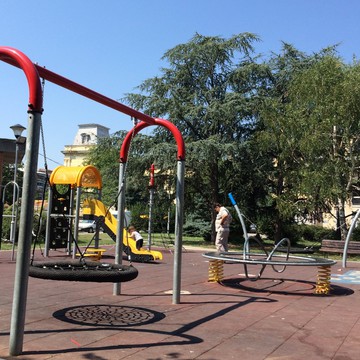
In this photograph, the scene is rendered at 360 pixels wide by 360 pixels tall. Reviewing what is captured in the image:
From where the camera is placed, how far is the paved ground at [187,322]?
451 cm

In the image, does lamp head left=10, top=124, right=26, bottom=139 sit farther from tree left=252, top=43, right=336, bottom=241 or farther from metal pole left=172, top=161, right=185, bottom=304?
tree left=252, top=43, right=336, bottom=241

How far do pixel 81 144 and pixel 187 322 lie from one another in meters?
82.1

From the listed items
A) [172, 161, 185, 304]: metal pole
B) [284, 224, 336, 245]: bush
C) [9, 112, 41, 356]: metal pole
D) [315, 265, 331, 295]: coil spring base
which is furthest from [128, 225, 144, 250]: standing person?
[284, 224, 336, 245]: bush

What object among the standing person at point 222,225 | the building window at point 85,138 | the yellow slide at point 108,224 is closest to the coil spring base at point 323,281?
the standing person at point 222,225

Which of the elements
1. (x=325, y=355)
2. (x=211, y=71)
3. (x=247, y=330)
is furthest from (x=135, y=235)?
(x=211, y=71)

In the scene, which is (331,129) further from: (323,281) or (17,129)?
(323,281)

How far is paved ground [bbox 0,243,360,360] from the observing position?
14.8 feet

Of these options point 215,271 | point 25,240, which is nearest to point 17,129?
point 215,271

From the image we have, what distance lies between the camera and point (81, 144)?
8550 cm

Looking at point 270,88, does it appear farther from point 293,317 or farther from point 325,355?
point 325,355

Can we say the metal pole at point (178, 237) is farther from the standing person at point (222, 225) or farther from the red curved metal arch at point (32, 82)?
the standing person at point (222, 225)

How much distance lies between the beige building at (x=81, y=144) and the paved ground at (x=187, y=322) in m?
72.3

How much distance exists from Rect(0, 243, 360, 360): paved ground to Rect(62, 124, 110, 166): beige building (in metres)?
72.3

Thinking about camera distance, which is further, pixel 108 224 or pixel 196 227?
pixel 196 227
